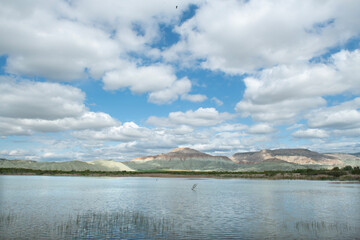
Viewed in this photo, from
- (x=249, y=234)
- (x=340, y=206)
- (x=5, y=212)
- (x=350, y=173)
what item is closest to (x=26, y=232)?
(x=5, y=212)

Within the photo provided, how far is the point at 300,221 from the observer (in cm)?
3378

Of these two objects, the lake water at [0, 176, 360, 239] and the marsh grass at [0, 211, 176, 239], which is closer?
the marsh grass at [0, 211, 176, 239]

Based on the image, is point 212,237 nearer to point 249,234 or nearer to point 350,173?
point 249,234

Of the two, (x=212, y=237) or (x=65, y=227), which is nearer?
(x=212, y=237)

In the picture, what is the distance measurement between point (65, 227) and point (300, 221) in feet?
81.2

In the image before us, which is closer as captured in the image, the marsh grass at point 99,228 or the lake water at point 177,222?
the marsh grass at point 99,228

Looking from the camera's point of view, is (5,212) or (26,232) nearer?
(26,232)

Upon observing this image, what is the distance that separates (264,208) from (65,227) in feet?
90.8

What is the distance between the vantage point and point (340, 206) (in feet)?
151

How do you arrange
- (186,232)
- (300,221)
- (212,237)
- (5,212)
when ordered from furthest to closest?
(5,212) < (300,221) < (186,232) < (212,237)

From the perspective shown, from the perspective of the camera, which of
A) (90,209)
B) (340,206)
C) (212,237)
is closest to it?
(212,237)

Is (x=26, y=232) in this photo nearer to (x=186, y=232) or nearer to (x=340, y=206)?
(x=186, y=232)

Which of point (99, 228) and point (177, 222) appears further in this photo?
point (177, 222)

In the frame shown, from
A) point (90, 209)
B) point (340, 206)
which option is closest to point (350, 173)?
point (340, 206)
